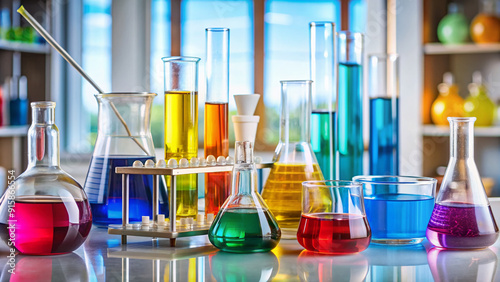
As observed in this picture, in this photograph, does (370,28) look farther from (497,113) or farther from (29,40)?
(29,40)

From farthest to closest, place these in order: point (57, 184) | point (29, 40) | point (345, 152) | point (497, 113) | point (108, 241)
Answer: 1. point (29, 40)
2. point (497, 113)
3. point (345, 152)
4. point (108, 241)
5. point (57, 184)

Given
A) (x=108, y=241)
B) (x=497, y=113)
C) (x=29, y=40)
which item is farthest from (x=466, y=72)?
(x=108, y=241)

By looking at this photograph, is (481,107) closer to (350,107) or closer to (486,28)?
(486,28)

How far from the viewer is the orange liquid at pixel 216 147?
97cm

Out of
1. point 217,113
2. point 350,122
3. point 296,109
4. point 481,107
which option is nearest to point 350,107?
point 350,122

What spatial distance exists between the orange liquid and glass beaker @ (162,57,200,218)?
20mm

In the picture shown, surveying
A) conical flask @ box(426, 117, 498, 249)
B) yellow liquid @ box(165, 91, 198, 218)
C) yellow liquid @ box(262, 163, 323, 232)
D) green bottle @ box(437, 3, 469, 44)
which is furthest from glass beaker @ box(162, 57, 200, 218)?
green bottle @ box(437, 3, 469, 44)

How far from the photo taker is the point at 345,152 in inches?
41.8

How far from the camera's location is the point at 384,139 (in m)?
1.08

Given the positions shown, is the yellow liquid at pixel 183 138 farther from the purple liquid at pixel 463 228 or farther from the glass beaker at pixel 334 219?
the purple liquid at pixel 463 228

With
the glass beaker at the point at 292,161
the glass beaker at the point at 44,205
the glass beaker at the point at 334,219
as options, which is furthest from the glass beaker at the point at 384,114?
the glass beaker at the point at 44,205

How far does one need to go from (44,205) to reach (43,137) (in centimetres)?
10

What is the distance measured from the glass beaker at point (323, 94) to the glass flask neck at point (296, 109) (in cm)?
6

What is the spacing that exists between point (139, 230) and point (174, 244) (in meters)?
0.05
